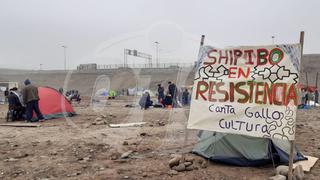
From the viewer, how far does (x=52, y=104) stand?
50.4 feet

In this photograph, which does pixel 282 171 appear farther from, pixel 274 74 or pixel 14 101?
pixel 14 101

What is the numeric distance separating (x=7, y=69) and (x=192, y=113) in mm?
Answer: 102670

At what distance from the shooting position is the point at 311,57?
258 feet

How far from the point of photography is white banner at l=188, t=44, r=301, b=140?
614 cm

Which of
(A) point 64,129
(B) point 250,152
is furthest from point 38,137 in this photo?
(B) point 250,152

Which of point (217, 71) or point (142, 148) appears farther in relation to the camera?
point (142, 148)

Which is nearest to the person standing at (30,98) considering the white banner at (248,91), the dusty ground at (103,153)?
the dusty ground at (103,153)

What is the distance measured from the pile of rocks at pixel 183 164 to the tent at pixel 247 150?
342 millimetres

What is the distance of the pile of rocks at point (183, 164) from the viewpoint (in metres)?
6.59

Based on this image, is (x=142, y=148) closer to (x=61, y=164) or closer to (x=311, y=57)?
(x=61, y=164)

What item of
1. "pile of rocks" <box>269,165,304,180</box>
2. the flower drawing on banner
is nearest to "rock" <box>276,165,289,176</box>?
"pile of rocks" <box>269,165,304,180</box>

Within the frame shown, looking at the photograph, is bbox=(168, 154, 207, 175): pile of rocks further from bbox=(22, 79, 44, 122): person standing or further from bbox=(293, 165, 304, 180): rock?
bbox=(22, 79, 44, 122): person standing

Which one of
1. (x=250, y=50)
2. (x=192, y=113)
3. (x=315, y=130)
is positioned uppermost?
(x=250, y=50)

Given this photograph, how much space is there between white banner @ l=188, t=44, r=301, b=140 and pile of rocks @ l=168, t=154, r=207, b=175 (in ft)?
2.11
